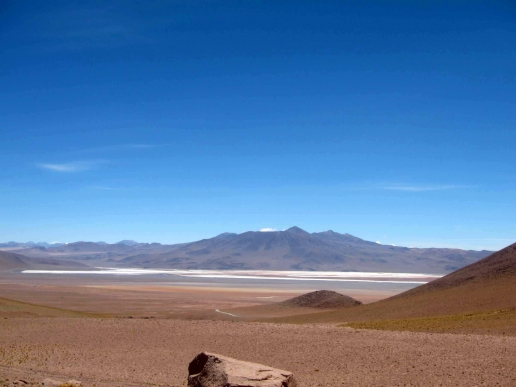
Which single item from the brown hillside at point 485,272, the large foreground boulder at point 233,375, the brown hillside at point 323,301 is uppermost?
the brown hillside at point 485,272

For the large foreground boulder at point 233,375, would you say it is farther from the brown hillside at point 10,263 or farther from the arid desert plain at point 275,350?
the brown hillside at point 10,263

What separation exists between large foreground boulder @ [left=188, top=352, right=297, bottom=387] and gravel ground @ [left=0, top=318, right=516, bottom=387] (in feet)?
10.5

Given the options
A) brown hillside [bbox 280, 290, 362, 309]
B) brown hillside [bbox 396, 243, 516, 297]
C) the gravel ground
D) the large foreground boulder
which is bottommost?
brown hillside [bbox 280, 290, 362, 309]

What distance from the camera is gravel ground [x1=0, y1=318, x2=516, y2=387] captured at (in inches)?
554

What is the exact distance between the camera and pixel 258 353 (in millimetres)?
18000

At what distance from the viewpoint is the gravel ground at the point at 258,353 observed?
14.1m

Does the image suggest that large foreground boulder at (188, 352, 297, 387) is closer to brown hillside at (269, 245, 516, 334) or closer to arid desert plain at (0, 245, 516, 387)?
arid desert plain at (0, 245, 516, 387)

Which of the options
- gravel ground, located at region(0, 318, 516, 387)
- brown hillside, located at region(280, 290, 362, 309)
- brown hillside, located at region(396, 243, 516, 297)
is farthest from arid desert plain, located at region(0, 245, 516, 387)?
brown hillside, located at region(280, 290, 362, 309)

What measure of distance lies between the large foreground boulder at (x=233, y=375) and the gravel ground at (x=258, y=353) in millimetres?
3214

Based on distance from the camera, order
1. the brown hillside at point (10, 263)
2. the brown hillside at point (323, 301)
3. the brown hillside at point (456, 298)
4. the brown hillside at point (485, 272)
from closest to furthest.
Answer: the brown hillside at point (456, 298) → the brown hillside at point (485, 272) → the brown hillside at point (323, 301) → the brown hillside at point (10, 263)

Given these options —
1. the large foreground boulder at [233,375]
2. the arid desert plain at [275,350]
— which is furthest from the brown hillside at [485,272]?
the large foreground boulder at [233,375]

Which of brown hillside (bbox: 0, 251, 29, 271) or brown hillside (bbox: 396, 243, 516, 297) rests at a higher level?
brown hillside (bbox: 396, 243, 516, 297)

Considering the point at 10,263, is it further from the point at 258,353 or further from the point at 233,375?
the point at 233,375

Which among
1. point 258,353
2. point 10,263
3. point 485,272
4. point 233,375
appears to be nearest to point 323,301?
point 485,272
